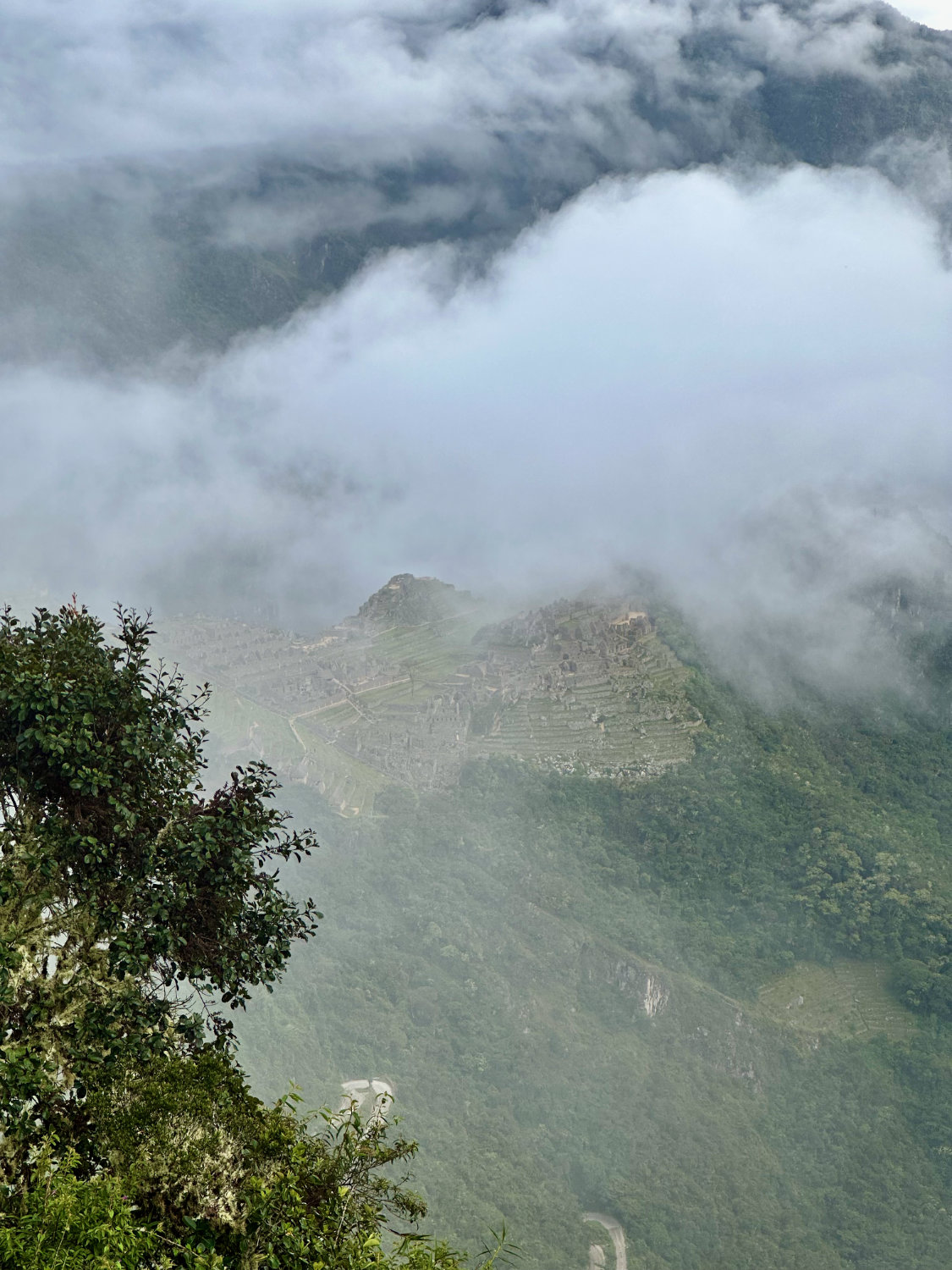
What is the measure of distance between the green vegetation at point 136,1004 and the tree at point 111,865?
1.0 inches

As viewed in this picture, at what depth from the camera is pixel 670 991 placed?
211ft

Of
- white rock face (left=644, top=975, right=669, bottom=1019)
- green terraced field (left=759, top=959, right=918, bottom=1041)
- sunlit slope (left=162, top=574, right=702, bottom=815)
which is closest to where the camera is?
green terraced field (left=759, top=959, right=918, bottom=1041)

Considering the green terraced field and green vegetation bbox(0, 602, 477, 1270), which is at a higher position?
green vegetation bbox(0, 602, 477, 1270)


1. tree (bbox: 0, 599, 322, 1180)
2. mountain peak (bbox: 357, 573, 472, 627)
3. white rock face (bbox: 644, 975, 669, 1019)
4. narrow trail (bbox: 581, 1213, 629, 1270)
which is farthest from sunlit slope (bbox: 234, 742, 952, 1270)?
tree (bbox: 0, 599, 322, 1180)

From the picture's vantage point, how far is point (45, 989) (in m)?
10.5

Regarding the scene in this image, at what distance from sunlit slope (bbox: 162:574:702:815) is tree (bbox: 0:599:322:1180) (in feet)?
211

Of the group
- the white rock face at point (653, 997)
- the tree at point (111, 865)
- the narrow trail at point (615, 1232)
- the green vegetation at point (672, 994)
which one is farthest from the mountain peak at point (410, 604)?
the tree at point (111, 865)

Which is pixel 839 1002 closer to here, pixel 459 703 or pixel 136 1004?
pixel 459 703

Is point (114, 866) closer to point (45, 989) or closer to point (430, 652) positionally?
point (45, 989)

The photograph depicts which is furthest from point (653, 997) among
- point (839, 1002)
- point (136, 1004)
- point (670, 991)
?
point (136, 1004)

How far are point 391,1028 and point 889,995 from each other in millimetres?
28708

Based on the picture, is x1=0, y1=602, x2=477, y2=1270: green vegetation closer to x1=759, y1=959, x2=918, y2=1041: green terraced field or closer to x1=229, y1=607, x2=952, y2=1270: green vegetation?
x1=229, y1=607, x2=952, y2=1270: green vegetation

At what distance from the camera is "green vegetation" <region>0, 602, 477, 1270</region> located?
8773mm

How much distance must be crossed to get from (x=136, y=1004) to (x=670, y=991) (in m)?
57.6
